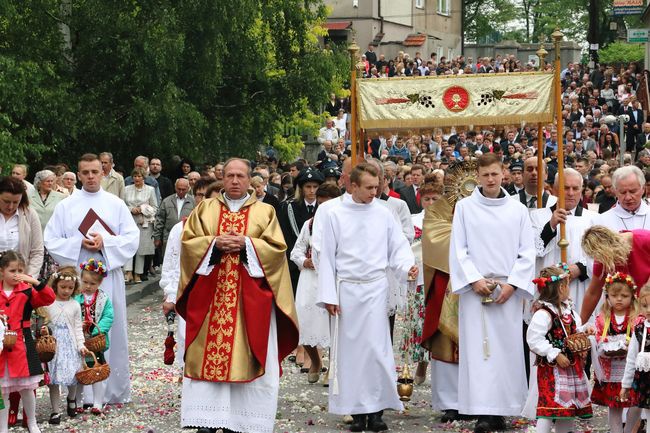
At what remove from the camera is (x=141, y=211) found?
2078 cm

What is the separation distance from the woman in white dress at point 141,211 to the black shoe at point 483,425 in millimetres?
11093

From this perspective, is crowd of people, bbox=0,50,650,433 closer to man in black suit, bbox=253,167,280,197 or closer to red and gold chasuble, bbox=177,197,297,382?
red and gold chasuble, bbox=177,197,297,382

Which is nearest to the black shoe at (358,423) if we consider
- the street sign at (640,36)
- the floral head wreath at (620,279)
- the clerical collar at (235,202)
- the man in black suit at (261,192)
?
the clerical collar at (235,202)

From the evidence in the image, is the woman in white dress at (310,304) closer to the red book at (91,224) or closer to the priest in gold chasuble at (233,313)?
the red book at (91,224)

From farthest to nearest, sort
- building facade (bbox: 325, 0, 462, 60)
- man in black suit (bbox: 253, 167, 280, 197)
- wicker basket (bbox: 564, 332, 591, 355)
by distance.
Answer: building facade (bbox: 325, 0, 462, 60), man in black suit (bbox: 253, 167, 280, 197), wicker basket (bbox: 564, 332, 591, 355)

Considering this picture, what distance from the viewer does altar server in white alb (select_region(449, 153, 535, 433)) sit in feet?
34.0

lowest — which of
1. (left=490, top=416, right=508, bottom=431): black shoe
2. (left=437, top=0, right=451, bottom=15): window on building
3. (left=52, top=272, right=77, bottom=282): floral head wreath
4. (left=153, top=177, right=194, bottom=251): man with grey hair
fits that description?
(left=490, top=416, right=508, bottom=431): black shoe

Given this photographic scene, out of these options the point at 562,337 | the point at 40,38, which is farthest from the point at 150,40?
the point at 562,337

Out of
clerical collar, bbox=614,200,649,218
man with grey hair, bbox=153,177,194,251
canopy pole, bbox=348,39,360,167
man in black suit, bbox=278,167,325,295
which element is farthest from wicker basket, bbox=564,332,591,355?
man with grey hair, bbox=153,177,194,251

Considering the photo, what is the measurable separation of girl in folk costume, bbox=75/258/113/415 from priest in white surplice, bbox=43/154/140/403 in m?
0.24

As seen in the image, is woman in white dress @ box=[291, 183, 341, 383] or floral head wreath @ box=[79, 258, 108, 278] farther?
woman in white dress @ box=[291, 183, 341, 383]

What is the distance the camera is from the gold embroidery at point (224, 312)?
9969 mm

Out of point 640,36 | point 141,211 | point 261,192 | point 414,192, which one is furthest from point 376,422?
point 640,36

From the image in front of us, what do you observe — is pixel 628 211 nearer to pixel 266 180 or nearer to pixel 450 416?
pixel 450 416
